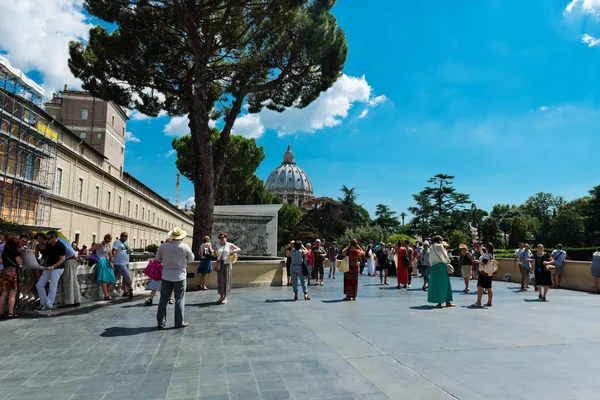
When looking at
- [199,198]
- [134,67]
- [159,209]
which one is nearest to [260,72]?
[134,67]

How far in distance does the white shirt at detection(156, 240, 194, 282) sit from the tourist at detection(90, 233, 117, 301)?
3.40 meters

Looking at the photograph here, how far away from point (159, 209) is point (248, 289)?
45.8 meters

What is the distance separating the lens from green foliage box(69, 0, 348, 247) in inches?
562

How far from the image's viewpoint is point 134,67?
1606 centimetres

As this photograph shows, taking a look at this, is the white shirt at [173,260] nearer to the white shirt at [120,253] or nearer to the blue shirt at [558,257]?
the white shirt at [120,253]

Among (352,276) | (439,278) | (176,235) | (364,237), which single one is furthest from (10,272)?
(364,237)

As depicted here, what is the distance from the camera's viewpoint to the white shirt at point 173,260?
686 centimetres

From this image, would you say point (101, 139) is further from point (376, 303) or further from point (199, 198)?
point (376, 303)

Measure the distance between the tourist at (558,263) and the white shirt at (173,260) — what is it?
13438 millimetres

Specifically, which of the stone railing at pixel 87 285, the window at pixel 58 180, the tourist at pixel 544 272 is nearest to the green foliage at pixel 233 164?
the window at pixel 58 180

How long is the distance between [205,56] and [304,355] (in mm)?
12477

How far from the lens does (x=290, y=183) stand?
5271 inches

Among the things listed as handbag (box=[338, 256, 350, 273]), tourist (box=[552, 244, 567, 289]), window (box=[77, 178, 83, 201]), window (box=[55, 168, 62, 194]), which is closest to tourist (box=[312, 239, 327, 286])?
handbag (box=[338, 256, 350, 273])

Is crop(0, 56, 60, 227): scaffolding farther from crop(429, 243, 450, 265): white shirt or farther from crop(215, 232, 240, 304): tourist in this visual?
crop(429, 243, 450, 265): white shirt
